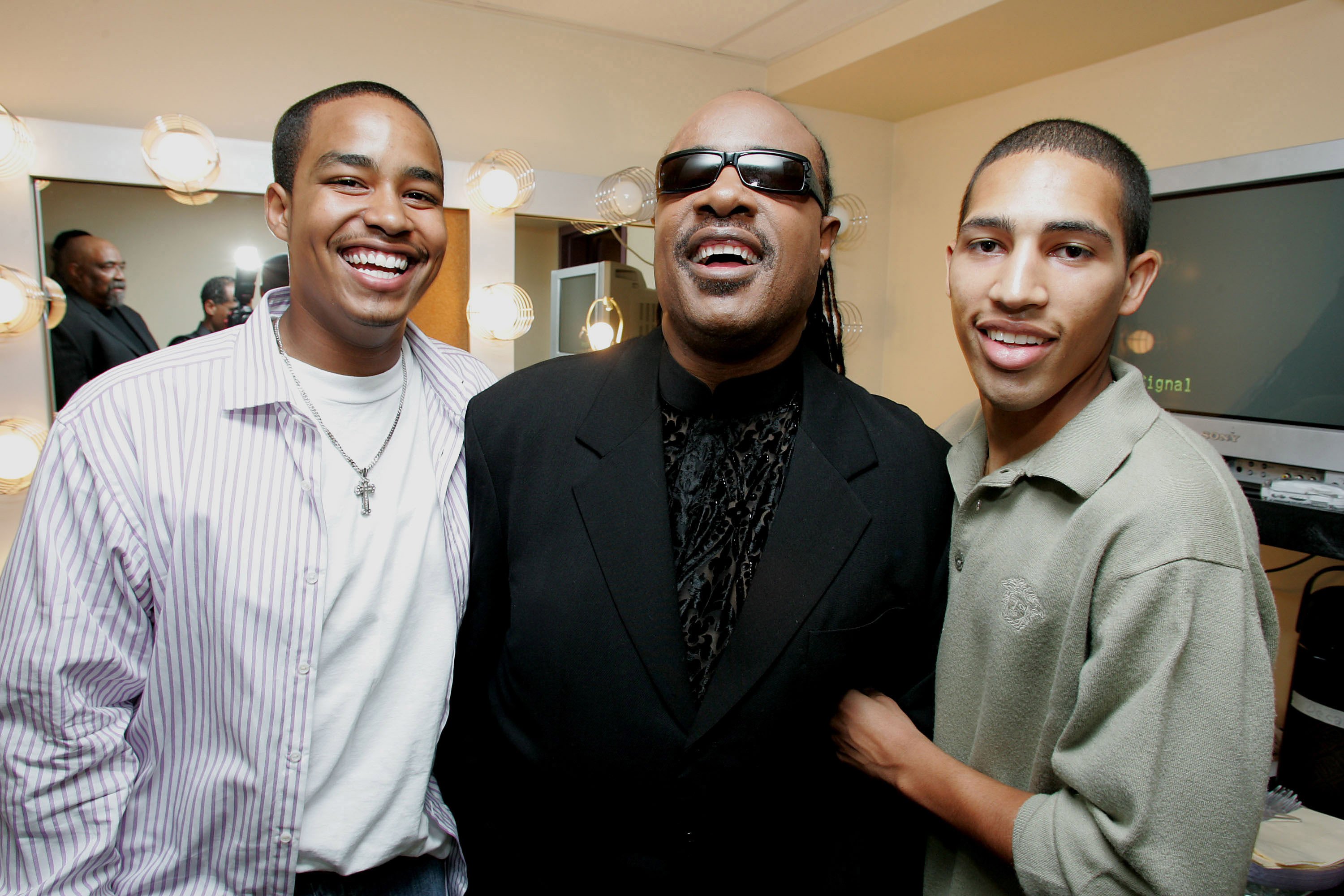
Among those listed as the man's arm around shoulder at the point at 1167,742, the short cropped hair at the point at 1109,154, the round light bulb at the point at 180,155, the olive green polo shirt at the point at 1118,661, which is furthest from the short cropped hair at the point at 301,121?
the round light bulb at the point at 180,155

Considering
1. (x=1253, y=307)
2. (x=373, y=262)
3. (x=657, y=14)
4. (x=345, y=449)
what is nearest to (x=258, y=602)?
(x=345, y=449)

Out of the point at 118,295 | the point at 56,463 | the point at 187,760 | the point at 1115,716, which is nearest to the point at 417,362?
the point at 56,463

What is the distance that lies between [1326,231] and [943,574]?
187cm

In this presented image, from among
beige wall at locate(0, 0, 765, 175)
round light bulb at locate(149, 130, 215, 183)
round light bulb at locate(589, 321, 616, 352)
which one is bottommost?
round light bulb at locate(589, 321, 616, 352)

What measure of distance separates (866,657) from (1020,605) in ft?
0.88

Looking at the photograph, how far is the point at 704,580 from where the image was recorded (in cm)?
128

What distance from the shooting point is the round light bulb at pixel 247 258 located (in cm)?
297

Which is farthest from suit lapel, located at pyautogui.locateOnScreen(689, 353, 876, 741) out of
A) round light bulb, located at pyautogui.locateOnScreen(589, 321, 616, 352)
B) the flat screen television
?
round light bulb, located at pyautogui.locateOnScreen(589, 321, 616, 352)

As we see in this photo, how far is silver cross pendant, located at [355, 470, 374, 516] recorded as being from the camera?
1313 mm

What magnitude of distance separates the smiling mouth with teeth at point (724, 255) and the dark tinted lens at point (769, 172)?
0.35 ft

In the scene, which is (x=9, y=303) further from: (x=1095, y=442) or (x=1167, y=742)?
(x=1167, y=742)

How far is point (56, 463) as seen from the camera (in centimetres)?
114

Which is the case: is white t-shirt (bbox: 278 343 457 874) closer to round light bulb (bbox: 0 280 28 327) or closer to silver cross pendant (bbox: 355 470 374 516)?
silver cross pendant (bbox: 355 470 374 516)

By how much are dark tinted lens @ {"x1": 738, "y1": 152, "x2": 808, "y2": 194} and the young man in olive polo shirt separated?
0.95 feet
